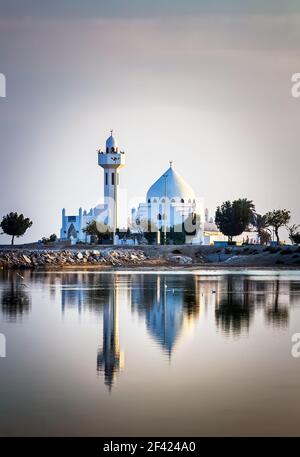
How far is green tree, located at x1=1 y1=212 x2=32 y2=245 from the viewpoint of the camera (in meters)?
107

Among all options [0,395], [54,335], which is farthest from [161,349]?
[0,395]

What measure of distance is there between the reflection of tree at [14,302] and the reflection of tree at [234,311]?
5931 millimetres

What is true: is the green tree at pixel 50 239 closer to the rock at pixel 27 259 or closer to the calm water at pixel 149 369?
the rock at pixel 27 259

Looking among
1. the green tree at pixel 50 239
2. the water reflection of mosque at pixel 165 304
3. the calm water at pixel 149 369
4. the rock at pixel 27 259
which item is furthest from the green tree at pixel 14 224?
the calm water at pixel 149 369

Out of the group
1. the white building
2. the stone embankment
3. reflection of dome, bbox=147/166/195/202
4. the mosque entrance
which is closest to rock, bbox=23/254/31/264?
the stone embankment

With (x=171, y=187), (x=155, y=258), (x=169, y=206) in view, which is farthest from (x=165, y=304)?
(x=171, y=187)

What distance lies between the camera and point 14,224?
10744 cm

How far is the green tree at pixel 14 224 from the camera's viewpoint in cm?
10744

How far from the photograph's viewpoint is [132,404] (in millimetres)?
14734

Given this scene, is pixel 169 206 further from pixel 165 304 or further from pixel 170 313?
pixel 170 313

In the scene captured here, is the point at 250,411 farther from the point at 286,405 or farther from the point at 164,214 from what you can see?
the point at 164,214

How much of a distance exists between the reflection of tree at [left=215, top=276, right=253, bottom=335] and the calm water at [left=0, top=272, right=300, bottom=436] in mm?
43

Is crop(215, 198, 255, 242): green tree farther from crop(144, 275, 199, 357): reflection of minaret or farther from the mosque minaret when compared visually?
crop(144, 275, 199, 357): reflection of minaret
